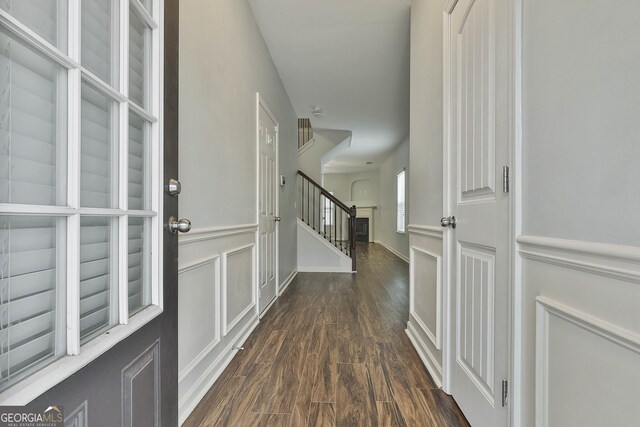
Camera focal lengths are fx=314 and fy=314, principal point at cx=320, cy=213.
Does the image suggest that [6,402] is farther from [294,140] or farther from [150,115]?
[294,140]

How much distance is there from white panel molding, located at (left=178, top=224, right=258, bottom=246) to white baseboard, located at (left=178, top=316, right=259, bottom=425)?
27.6 inches

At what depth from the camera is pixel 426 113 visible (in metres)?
2.04

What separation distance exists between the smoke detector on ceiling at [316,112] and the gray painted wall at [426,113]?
2.53 m

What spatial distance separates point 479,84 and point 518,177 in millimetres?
519

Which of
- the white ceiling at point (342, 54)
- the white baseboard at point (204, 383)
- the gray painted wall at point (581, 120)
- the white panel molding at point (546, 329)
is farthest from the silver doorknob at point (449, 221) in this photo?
the white ceiling at point (342, 54)

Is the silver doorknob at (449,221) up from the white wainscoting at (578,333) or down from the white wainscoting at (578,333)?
up

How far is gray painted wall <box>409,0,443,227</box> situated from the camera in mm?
1804

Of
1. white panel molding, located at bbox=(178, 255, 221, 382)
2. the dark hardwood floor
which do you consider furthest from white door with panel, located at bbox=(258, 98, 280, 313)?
white panel molding, located at bbox=(178, 255, 221, 382)

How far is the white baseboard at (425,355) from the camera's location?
1.70m

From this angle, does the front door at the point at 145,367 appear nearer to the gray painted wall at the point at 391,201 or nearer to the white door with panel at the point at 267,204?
the white door with panel at the point at 267,204

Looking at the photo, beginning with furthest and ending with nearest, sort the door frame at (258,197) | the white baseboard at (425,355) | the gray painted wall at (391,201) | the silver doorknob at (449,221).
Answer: the gray painted wall at (391,201)
the door frame at (258,197)
the white baseboard at (425,355)
the silver doorknob at (449,221)

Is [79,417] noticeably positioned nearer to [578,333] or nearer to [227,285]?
[578,333]

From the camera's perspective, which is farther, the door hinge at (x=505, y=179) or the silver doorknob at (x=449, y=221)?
the silver doorknob at (x=449, y=221)

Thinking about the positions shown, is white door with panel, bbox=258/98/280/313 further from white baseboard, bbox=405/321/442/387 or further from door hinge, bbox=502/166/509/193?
door hinge, bbox=502/166/509/193
